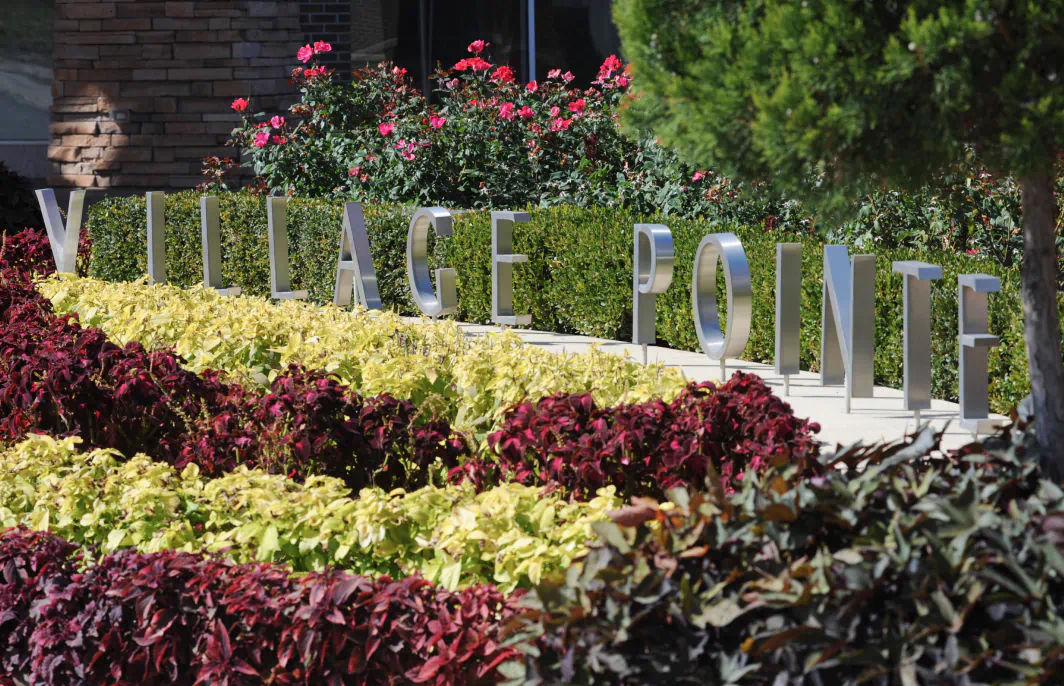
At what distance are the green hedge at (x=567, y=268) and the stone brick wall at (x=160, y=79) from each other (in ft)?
6.64


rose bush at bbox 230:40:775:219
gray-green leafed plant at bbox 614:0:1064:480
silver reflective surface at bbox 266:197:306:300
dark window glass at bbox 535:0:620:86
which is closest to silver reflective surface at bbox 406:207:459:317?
silver reflective surface at bbox 266:197:306:300

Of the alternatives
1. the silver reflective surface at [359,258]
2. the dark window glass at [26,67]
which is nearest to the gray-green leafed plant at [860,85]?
the silver reflective surface at [359,258]

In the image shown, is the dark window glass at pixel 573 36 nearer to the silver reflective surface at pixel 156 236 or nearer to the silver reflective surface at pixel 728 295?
the silver reflective surface at pixel 156 236

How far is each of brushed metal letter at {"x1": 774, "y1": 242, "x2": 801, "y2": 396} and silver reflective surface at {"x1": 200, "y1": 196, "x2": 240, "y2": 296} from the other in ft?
15.6

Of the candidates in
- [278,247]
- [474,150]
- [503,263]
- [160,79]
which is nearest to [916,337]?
[503,263]

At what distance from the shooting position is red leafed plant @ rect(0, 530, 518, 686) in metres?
2.79

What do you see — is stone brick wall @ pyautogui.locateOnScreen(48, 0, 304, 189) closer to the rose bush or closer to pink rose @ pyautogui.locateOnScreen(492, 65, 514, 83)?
the rose bush

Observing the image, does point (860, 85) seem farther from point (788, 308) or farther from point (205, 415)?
point (788, 308)

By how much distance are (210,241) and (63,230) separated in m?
1.31

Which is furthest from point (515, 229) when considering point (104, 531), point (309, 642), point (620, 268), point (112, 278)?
point (309, 642)

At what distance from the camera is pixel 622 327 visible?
321 inches

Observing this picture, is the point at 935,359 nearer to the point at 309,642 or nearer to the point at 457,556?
the point at 457,556

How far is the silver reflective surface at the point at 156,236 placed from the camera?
9336 millimetres

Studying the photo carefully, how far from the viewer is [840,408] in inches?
238
